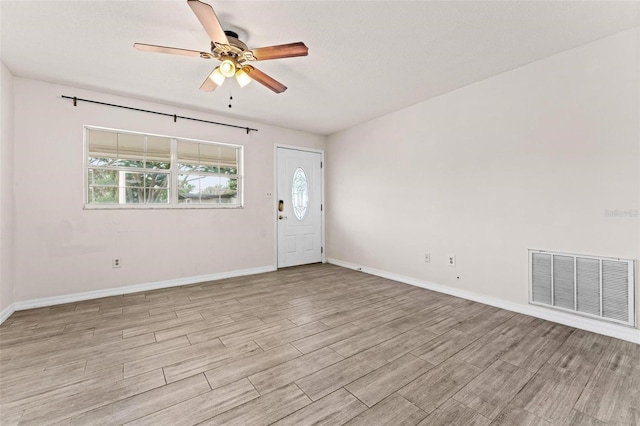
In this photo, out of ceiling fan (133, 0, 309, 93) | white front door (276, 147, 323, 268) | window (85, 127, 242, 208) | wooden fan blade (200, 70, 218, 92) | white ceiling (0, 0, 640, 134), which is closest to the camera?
ceiling fan (133, 0, 309, 93)

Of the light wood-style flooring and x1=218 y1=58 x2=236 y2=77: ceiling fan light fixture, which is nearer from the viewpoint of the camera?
the light wood-style flooring

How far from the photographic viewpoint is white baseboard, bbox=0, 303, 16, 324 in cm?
278

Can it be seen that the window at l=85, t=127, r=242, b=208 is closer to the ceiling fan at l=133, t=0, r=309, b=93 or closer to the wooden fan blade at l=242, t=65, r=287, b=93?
the ceiling fan at l=133, t=0, r=309, b=93

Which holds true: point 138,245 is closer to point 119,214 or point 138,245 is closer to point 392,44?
point 119,214

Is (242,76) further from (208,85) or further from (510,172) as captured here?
(510,172)

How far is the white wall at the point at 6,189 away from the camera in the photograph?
2.82 m

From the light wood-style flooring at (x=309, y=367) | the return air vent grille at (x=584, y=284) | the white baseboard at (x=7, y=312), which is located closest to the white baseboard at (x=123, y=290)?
the white baseboard at (x=7, y=312)

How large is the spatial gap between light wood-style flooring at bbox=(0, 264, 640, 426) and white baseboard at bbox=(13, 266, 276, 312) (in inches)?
6.5

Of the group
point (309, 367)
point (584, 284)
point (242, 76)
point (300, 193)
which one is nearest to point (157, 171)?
point (242, 76)

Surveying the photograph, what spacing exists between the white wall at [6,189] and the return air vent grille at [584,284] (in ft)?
18.2

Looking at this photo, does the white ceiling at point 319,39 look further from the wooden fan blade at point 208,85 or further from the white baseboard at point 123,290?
the white baseboard at point 123,290

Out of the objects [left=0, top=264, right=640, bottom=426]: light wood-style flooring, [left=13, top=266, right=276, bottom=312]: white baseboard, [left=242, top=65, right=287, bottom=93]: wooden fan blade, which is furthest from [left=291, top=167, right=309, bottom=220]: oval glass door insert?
[left=242, top=65, right=287, bottom=93]: wooden fan blade

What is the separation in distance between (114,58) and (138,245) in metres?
2.32

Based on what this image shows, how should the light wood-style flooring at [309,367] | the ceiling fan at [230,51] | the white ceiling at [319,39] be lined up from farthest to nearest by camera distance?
the white ceiling at [319,39] < the ceiling fan at [230,51] < the light wood-style flooring at [309,367]
